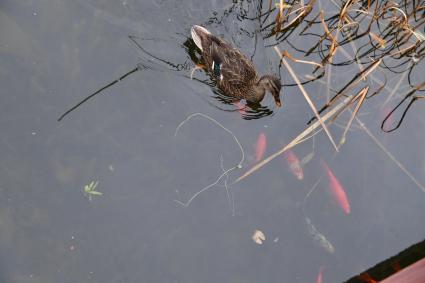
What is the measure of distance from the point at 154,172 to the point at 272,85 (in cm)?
122

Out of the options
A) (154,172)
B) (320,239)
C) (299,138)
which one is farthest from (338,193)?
(154,172)

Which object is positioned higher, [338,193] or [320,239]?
[338,193]

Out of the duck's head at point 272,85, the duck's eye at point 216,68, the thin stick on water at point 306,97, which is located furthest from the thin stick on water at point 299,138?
the duck's eye at point 216,68

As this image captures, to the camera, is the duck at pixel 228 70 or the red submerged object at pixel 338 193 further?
the duck at pixel 228 70

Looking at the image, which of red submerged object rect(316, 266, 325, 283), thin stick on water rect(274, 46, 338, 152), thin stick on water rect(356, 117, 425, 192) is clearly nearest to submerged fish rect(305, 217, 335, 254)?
red submerged object rect(316, 266, 325, 283)

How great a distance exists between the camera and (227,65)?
477 cm

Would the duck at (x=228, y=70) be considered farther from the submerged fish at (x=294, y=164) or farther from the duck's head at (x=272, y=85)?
the submerged fish at (x=294, y=164)

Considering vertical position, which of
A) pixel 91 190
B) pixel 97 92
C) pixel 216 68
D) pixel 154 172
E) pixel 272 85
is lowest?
pixel 91 190

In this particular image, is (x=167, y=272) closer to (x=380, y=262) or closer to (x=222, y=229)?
(x=222, y=229)

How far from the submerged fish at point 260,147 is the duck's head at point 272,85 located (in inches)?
12.9

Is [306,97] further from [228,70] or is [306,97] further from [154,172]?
[154,172]

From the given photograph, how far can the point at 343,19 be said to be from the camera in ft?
15.8

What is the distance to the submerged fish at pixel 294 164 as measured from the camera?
4566 mm

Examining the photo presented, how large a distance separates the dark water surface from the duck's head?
14 centimetres
